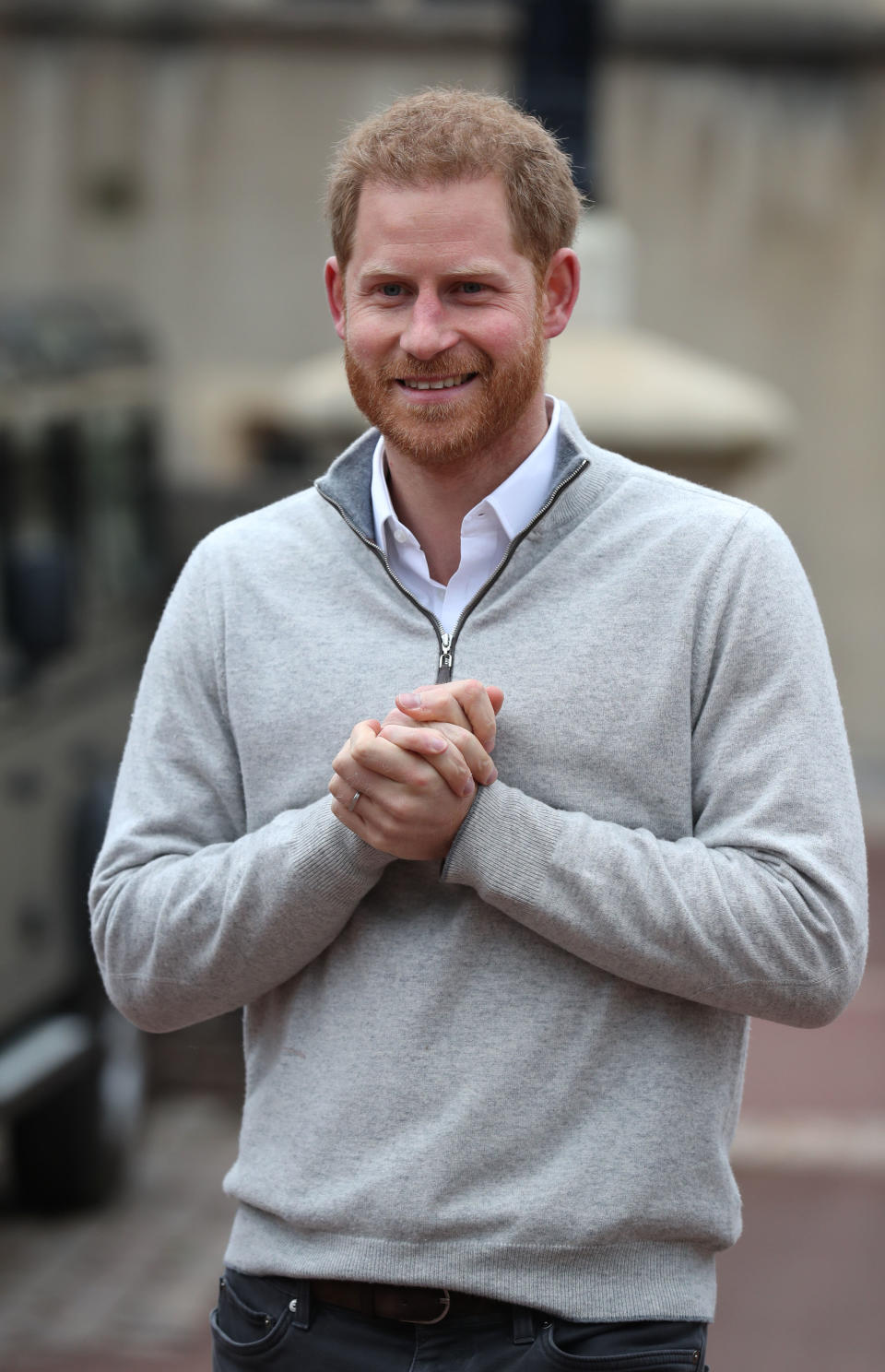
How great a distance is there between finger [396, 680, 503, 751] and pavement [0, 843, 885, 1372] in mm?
3605

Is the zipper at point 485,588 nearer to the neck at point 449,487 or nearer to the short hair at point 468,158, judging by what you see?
the neck at point 449,487

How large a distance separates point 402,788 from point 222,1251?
4612 millimetres

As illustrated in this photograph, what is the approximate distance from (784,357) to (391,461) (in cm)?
1497

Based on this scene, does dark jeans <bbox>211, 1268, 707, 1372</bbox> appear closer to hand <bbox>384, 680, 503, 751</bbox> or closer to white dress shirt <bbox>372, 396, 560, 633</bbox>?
hand <bbox>384, 680, 503, 751</bbox>

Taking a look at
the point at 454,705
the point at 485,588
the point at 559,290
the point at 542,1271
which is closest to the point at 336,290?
the point at 559,290

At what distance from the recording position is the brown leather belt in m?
2.12

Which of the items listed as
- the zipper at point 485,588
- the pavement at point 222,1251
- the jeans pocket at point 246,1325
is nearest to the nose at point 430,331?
the zipper at point 485,588

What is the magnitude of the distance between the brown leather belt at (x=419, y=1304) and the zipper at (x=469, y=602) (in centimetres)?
66

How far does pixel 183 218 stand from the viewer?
17266 millimetres

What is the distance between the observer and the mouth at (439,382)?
7.15 feet

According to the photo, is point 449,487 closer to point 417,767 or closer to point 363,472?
point 363,472

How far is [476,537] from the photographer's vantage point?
2289mm

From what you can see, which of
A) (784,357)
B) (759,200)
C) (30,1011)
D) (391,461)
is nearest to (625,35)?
(759,200)

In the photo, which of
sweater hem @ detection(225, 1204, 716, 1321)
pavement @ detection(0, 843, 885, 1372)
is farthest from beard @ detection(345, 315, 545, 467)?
pavement @ detection(0, 843, 885, 1372)
